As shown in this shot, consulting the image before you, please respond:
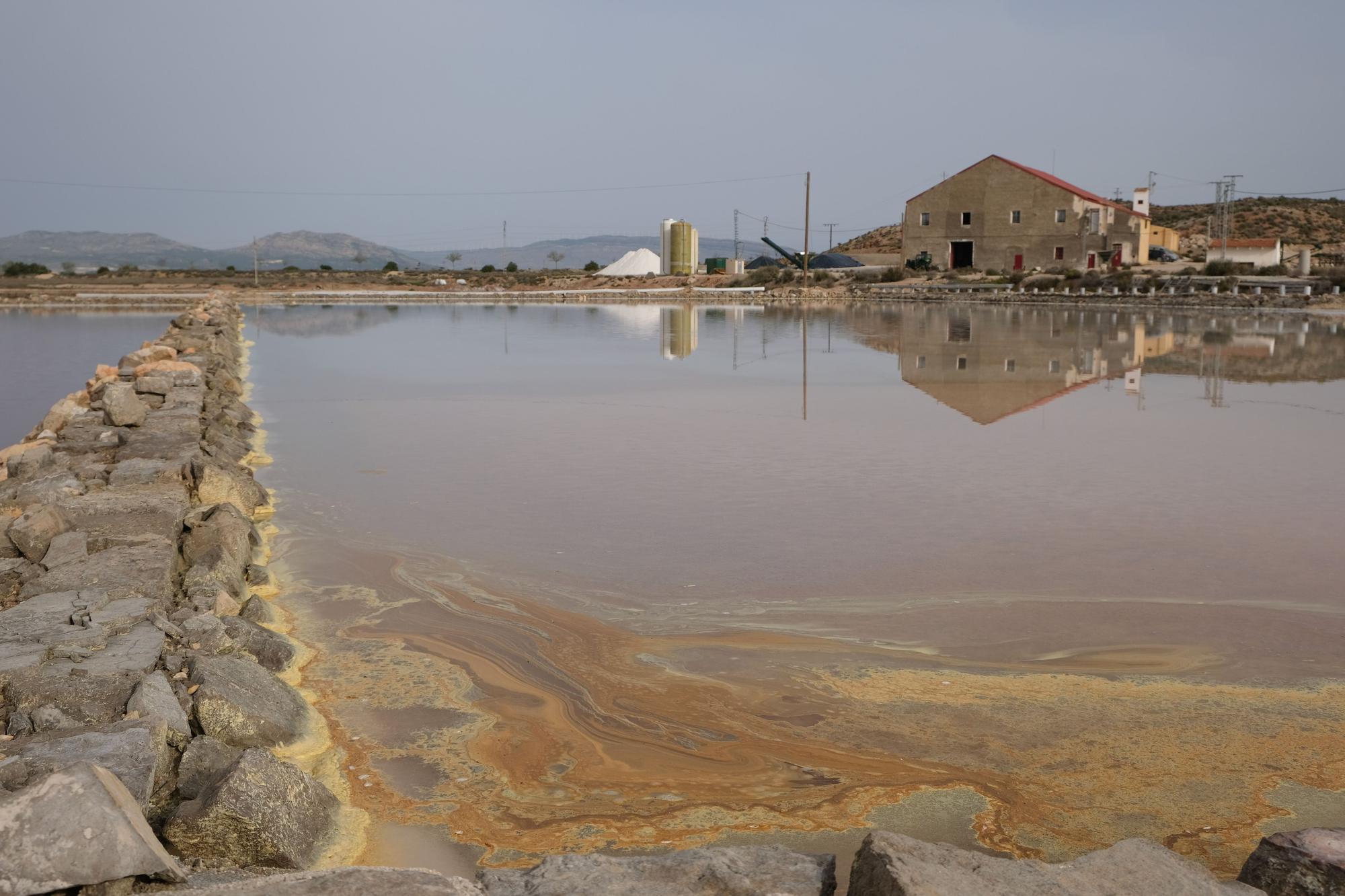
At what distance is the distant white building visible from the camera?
2089 inches

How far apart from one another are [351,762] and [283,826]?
75cm

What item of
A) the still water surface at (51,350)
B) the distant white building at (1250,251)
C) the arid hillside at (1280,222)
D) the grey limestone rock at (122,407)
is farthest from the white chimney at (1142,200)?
the grey limestone rock at (122,407)

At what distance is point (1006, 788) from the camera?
3.67m

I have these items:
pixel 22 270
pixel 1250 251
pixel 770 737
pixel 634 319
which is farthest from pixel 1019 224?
pixel 22 270

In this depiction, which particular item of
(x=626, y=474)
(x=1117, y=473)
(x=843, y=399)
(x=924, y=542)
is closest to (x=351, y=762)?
(x=924, y=542)

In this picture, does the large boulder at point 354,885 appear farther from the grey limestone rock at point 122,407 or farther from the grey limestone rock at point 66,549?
the grey limestone rock at point 122,407

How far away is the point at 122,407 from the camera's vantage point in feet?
28.7

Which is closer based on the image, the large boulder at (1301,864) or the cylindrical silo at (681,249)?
the large boulder at (1301,864)

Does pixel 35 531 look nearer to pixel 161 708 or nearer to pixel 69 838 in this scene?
pixel 161 708

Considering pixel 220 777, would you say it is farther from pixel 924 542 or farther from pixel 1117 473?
pixel 1117 473

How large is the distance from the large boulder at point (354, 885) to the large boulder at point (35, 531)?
10.7ft

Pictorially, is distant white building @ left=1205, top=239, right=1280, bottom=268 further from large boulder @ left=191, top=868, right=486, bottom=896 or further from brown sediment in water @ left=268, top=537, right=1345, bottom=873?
large boulder @ left=191, top=868, right=486, bottom=896

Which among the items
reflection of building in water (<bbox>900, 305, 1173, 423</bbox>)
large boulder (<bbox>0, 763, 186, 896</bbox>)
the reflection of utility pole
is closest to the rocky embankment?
large boulder (<bbox>0, 763, 186, 896</bbox>)

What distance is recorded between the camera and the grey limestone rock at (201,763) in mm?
3303
